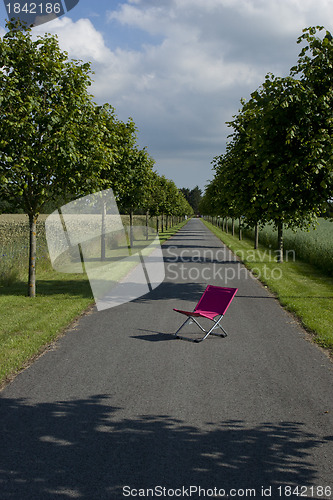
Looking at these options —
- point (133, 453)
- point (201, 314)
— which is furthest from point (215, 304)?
point (133, 453)

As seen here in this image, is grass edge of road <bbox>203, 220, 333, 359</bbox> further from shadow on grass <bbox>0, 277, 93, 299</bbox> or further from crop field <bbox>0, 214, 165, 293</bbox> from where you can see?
crop field <bbox>0, 214, 165, 293</bbox>

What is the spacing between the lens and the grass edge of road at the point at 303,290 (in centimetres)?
854

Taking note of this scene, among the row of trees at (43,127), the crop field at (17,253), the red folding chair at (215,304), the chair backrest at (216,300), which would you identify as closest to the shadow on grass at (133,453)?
the red folding chair at (215,304)

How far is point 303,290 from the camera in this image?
12953mm

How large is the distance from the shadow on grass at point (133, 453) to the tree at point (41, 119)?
669 cm

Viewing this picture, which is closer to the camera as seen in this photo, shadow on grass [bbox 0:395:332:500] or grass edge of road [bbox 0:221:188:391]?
shadow on grass [bbox 0:395:332:500]

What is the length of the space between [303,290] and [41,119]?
29.2ft

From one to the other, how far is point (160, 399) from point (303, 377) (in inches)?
85.5

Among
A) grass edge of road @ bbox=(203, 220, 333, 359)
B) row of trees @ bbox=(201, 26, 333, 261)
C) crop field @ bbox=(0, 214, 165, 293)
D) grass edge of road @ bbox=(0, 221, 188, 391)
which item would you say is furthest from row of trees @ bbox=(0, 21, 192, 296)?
grass edge of road @ bbox=(203, 220, 333, 359)

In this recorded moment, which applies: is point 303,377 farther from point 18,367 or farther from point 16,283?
point 16,283

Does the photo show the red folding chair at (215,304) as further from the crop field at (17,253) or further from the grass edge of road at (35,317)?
the crop field at (17,253)

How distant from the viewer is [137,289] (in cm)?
1298

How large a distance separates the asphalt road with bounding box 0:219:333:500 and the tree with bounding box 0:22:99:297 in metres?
4.43

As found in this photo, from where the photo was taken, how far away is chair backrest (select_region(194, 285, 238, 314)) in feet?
28.3
